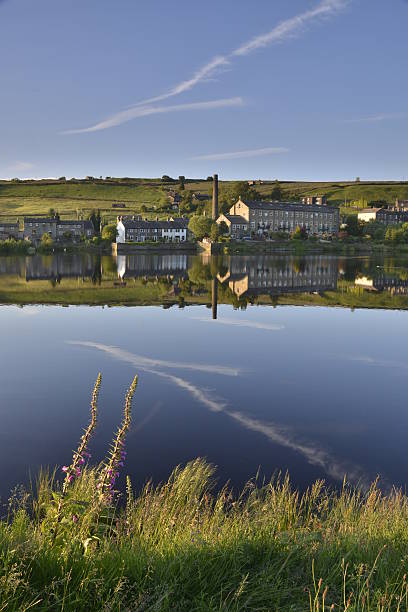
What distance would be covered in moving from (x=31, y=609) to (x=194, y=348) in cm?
1985

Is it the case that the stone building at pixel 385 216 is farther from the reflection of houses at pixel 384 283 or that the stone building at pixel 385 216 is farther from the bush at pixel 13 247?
the bush at pixel 13 247

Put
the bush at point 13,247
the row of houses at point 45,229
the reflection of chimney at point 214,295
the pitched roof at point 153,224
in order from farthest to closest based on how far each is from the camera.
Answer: the row of houses at point 45,229 → the pitched roof at point 153,224 → the bush at point 13,247 → the reflection of chimney at point 214,295

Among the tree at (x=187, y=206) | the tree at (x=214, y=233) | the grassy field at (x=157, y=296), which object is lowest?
the grassy field at (x=157, y=296)

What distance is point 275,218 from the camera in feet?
470

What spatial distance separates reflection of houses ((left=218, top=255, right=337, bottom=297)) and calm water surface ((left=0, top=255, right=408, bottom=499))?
1167 cm

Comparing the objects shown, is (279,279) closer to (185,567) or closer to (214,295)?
(214,295)

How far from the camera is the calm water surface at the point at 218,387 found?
1179cm

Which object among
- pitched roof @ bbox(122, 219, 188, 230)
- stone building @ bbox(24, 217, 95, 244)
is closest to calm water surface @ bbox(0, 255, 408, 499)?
pitched roof @ bbox(122, 219, 188, 230)

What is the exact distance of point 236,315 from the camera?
3447cm

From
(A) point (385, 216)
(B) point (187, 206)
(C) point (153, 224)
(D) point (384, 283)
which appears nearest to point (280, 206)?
(C) point (153, 224)

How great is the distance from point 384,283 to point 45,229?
357 ft

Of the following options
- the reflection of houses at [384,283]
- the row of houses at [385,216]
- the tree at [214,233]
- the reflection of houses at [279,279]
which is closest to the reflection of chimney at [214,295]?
the reflection of houses at [279,279]

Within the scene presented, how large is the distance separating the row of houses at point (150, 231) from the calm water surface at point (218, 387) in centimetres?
9577

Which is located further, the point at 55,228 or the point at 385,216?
the point at 385,216
